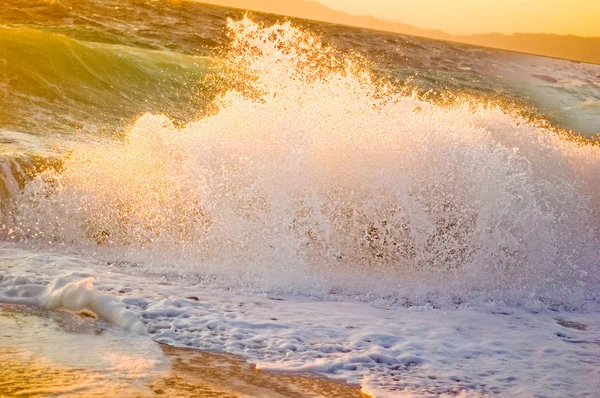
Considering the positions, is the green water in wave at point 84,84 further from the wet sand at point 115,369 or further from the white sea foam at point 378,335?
the wet sand at point 115,369

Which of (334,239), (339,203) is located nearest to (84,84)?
(339,203)

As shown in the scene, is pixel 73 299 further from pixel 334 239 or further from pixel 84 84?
pixel 84 84

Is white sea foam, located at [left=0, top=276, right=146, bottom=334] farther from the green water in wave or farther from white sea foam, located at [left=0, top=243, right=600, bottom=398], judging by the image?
the green water in wave

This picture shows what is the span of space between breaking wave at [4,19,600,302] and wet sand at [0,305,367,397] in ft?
5.53

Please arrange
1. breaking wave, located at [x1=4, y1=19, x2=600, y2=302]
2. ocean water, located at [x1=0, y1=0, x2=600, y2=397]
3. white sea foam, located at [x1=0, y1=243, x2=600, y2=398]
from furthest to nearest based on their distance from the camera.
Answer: breaking wave, located at [x1=4, y1=19, x2=600, y2=302] < ocean water, located at [x1=0, y1=0, x2=600, y2=397] < white sea foam, located at [x1=0, y1=243, x2=600, y2=398]

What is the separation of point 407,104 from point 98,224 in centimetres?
355

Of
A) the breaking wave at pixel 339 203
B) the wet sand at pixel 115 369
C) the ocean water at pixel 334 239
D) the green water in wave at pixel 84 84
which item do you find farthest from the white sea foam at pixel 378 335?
the green water in wave at pixel 84 84

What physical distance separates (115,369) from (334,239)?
307cm

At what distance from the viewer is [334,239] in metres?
6.24

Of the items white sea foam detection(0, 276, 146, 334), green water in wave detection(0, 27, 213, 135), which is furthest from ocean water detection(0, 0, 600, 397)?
green water in wave detection(0, 27, 213, 135)

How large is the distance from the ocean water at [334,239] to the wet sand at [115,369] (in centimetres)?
17

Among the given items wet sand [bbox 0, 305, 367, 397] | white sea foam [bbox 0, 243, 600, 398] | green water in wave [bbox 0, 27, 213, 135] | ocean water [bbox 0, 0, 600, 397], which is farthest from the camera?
green water in wave [bbox 0, 27, 213, 135]

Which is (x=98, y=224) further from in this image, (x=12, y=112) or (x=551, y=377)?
(x=12, y=112)

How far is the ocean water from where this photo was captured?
421 centimetres
